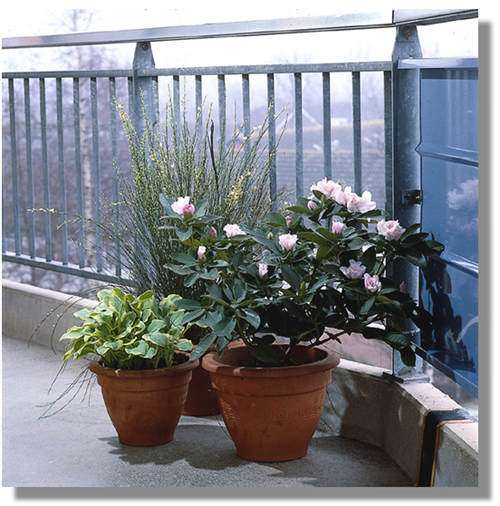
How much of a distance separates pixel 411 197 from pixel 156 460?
41.3 inches

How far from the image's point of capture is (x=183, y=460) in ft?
9.28

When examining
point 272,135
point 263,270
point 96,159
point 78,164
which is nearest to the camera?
point 263,270

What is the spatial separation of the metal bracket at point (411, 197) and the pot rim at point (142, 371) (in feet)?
2.55

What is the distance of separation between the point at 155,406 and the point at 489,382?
40.8 inches

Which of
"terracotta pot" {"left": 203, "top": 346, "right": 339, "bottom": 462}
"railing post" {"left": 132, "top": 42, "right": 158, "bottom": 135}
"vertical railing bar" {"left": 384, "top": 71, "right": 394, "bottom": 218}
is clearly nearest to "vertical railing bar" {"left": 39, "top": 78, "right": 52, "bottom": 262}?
"railing post" {"left": 132, "top": 42, "right": 158, "bottom": 135}

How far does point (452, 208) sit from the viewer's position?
2.58 metres

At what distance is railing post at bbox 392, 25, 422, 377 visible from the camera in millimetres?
2832

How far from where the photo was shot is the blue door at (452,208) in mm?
2441

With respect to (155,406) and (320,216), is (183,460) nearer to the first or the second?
(155,406)

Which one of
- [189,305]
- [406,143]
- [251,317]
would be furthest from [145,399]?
[406,143]

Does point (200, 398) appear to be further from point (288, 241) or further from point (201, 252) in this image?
point (288, 241)

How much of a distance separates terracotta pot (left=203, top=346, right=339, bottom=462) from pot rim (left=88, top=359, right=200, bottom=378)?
0.39 feet

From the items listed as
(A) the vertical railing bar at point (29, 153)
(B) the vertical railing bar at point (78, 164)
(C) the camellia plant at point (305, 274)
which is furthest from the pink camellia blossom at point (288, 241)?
(A) the vertical railing bar at point (29, 153)

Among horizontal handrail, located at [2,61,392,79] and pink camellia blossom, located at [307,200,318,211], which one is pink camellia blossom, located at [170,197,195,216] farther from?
horizontal handrail, located at [2,61,392,79]
